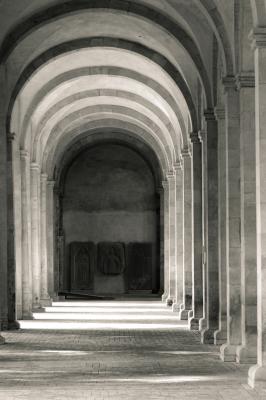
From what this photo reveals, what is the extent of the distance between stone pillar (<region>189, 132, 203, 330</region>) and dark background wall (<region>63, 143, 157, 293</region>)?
78.2ft

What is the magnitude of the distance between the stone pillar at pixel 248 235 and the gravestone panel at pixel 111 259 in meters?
32.0

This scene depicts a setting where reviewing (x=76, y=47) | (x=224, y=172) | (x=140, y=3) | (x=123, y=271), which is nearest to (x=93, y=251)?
(x=123, y=271)

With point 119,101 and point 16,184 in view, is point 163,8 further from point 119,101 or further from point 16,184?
point 119,101

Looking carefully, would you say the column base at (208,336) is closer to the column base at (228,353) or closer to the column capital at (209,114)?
the column base at (228,353)

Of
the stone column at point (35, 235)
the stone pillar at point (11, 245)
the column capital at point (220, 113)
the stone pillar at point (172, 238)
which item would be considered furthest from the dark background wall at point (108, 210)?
the column capital at point (220, 113)

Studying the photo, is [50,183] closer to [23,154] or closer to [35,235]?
[35,235]

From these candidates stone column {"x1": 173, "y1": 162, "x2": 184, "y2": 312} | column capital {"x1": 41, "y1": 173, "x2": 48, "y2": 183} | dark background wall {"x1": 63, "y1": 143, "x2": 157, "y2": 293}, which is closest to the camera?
stone column {"x1": 173, "y1": 162, "x2": 184, "y2": 312}

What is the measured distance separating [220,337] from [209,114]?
494 centimetres

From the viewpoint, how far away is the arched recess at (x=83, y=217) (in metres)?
45.2

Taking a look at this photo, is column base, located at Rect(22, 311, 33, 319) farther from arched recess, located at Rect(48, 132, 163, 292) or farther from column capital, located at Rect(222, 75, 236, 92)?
arched recess, located at Rect(48, 132, 163, 292)

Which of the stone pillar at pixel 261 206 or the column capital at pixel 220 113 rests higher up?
the column capital at pixel 220 113

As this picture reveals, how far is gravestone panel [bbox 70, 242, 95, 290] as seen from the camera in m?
48.6

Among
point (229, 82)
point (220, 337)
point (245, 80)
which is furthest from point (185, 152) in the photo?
point (245, 80)

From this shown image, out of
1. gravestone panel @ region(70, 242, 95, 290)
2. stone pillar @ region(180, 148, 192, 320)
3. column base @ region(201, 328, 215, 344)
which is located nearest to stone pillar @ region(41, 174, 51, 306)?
stone pillar @ region(180, 148, 192, 320)
